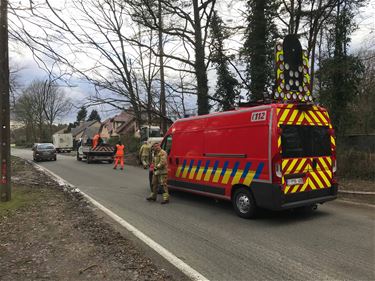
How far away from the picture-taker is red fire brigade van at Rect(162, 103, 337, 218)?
7.32 m

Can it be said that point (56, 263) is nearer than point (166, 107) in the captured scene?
Yes

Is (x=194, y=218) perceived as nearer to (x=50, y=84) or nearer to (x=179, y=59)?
(x=50, y=84)

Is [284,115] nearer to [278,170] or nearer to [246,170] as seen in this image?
[278,170]

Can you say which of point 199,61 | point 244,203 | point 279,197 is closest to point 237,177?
point 244,203

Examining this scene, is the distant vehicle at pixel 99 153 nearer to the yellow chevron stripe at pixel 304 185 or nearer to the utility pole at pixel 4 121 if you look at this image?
the utility pole at pixel 4 121

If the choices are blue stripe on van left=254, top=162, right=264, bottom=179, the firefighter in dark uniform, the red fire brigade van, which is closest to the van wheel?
the red fire brigade van

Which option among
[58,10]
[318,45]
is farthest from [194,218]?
[318,45]

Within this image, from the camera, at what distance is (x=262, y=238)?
638cm

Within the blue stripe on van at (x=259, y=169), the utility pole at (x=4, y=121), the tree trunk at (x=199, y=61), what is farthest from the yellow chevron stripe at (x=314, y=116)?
the tree trunk at (x=199, y=61)

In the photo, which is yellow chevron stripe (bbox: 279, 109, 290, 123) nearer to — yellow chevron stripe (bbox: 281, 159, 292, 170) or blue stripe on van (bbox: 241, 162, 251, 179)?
yellow chevron stripe (bbox: 281, 159, 292, 170)

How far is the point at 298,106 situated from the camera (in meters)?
7.73

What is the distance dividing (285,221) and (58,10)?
19.4 feet

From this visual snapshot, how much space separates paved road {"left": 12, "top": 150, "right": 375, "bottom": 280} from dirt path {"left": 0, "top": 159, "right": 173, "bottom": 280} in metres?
0.71

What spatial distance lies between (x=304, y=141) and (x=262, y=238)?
2.52 meters
